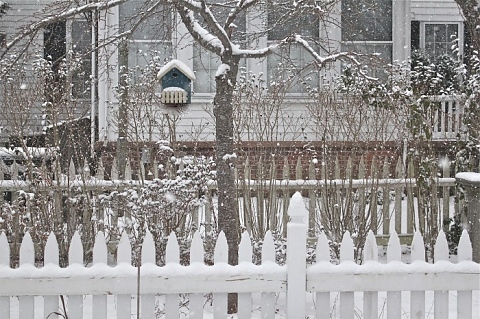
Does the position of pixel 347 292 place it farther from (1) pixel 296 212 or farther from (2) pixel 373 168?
(2) pixel 373 168

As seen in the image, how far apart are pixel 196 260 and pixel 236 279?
26cm

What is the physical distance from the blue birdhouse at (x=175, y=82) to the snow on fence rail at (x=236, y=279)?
2.65 meters

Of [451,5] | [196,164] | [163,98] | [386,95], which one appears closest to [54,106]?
[163,98]

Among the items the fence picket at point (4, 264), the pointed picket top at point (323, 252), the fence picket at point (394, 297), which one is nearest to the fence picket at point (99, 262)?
the fence picket at point (4, 264)

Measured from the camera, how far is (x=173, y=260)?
12.3ft

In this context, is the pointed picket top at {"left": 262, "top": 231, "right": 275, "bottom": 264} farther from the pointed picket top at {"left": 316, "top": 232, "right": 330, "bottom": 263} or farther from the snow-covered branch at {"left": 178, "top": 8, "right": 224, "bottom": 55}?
the snow-covered branch at {"left": 178, "top": 8, "right": 224, "bottom": 55}

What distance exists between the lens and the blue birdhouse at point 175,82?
6172 millimetres

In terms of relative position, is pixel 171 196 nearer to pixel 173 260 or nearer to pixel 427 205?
pixel 173 260

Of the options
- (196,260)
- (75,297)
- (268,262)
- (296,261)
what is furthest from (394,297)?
(75,297)

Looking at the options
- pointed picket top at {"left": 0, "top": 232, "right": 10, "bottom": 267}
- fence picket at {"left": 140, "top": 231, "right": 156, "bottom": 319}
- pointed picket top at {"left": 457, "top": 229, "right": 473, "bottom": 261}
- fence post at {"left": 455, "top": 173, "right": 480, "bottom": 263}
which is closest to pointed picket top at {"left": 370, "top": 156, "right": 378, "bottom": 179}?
fence post at {"left": 455, "top": 173, "right": 480, "bottom": 263}

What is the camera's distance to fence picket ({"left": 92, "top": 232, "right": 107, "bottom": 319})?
12.3ft

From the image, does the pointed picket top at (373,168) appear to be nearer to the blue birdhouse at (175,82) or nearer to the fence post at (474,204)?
the fence post at (474,204)

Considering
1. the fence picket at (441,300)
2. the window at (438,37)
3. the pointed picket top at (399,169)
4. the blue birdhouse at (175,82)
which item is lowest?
the fence picket at (441,300)

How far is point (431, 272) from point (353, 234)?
258 centimetres
